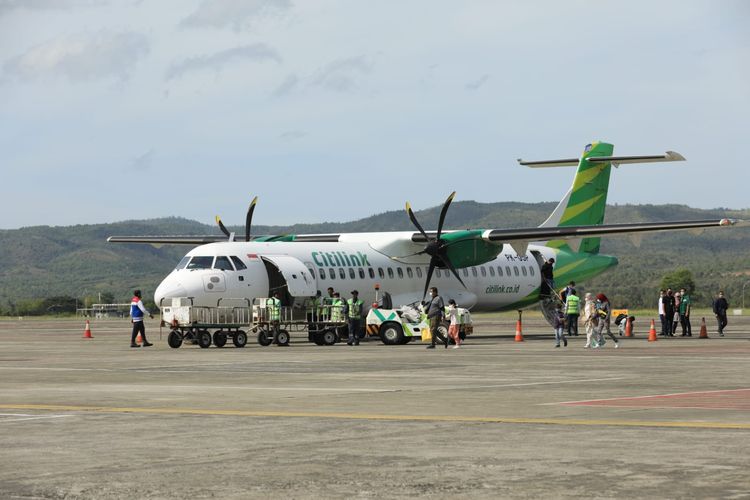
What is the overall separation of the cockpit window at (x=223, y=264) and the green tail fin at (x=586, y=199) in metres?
15.4

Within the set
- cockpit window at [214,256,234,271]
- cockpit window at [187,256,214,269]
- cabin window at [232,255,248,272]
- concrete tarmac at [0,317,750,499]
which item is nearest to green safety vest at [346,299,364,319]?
cabin window at [232,255,248,272]

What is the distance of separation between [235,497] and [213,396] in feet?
27.3

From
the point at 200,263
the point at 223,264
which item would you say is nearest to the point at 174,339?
the point at 200,263

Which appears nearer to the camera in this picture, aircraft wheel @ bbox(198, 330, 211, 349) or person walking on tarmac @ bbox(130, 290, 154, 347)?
aircraft wheel @ bbox(198, 330, 211, 349)

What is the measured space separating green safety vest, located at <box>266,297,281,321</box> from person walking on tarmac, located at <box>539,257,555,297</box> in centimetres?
1391

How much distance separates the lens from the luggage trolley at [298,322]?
114ft

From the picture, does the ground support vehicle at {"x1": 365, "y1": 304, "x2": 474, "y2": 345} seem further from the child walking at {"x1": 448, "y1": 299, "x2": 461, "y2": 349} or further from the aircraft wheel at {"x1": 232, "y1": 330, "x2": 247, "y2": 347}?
the aircraft wheel at {"x1": 232, "y1": 330, "x2": 247, "y2": 347}

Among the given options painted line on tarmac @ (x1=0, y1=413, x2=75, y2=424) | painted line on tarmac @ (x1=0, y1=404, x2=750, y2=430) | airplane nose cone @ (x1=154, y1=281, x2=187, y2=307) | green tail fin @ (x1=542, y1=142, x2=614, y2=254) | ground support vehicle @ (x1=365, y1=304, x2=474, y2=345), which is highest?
green tail fin @ (x1=542, y1=142, x2=614, y2=254)

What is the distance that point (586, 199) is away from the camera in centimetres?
4662

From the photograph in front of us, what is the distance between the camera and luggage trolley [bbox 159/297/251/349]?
3334 centimetres

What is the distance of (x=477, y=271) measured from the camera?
4325 centimetres

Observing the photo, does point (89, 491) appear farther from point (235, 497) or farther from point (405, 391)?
point (405, 391)

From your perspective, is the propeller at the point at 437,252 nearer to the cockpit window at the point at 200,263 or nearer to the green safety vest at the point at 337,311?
the green safety vest at the point at 337,311

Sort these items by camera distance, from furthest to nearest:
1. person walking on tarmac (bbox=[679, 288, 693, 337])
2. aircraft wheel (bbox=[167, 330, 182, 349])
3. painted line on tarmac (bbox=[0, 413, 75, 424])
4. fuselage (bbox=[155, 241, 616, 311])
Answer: person walking on tarmac (bbox=[679, 288, 693, 337]) → fuselage (bbox=[155, 241, 616, 311]) → aircraft wheel (bbox=[167, 330, 182, 349]) → painted line on tarmac (bbox=[0, 413, 75, 424])
